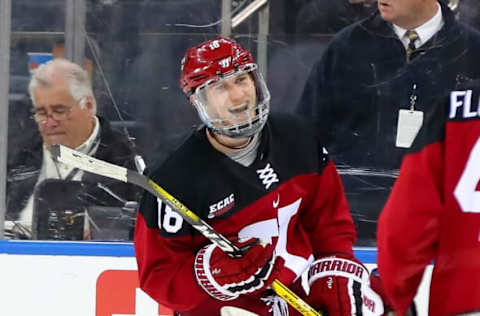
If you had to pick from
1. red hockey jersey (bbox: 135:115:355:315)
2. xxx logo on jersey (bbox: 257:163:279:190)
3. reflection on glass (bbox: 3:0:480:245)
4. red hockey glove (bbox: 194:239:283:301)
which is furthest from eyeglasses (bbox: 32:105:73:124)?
red hockey glove (bbox: 194:239:283:301)

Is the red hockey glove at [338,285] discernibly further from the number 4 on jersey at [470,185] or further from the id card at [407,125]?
the id card at [407,125]

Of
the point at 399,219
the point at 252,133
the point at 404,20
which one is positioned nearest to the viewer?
the point at 399,219

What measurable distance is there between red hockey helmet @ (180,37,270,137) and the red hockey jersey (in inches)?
4.1

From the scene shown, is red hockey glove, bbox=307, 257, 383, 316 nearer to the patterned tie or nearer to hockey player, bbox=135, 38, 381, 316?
hockey player, bbox=135, 38, 381, 316

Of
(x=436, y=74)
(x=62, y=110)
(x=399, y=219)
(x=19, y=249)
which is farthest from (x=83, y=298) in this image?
(x=399, y=219)

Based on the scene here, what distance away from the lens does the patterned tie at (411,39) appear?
3342mm

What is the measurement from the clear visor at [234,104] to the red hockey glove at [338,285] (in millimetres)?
372

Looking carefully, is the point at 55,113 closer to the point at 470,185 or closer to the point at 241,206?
the point at 241,206

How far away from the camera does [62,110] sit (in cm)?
343

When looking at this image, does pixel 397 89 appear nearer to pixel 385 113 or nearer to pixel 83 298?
pixel 385 113

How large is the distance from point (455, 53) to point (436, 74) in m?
0.08

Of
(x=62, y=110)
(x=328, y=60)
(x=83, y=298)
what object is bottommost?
(x=83, y=298)

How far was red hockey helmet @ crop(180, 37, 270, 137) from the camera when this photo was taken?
2.58 m

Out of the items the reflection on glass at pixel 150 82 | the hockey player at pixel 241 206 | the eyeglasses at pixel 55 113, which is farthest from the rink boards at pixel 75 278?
the hockey player at pixel 241 206
